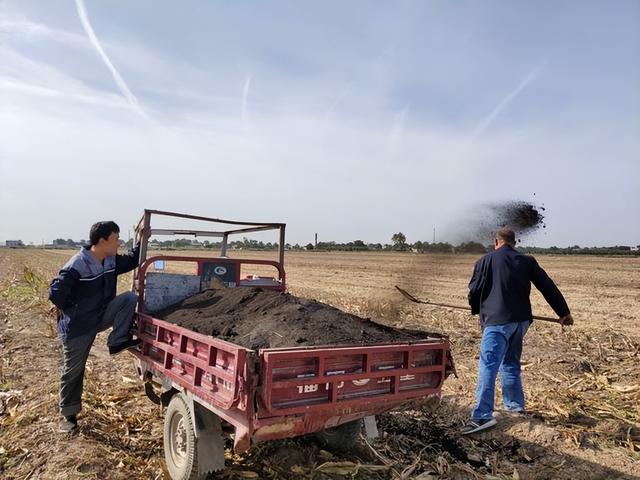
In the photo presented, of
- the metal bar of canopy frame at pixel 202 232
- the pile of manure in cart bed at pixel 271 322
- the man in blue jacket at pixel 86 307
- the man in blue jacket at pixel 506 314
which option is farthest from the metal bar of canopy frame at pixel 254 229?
the man in blue jacket at pixel 506 314

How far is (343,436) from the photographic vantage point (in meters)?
4.65

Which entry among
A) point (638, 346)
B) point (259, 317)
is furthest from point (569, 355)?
point (259, 317)

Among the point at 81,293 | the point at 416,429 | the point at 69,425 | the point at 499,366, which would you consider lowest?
the point at 416,429

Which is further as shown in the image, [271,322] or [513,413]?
[513,413]

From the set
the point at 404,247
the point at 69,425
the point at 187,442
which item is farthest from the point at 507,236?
the point at 404,247

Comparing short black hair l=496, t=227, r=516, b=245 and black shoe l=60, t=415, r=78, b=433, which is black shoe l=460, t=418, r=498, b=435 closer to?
short black hair l=496, t=227, r=516, b=245

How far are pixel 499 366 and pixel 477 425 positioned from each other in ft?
2.32

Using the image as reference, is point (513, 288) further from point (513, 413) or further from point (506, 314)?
point (513, 413)

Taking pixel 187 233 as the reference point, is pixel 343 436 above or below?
below

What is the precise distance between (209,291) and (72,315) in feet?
4.91

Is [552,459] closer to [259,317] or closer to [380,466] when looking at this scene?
[380,466]

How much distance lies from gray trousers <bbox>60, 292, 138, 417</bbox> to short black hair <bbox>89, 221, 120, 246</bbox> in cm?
64

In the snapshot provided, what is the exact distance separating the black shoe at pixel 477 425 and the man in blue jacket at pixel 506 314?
0.4 inches

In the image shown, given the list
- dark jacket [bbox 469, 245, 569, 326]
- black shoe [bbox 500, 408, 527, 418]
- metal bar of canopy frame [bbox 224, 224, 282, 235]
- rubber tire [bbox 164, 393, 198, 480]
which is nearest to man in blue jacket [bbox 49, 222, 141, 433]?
rubber tire [bbox 164, 393, 198, 480]
